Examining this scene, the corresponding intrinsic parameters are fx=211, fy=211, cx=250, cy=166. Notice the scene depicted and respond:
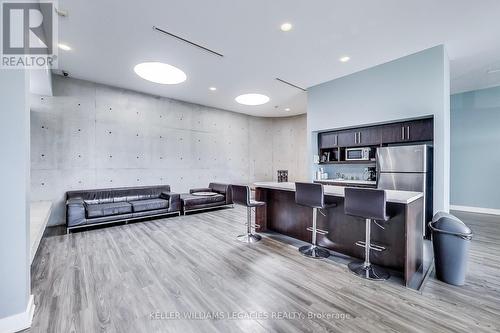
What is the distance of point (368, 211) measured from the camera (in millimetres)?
2457

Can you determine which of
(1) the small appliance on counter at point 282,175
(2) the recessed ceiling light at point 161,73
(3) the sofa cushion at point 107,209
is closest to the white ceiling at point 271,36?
(2) the recessed ceiling light at point 161,73

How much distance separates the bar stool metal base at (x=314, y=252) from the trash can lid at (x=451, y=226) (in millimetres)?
1403

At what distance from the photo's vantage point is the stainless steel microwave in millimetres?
5082

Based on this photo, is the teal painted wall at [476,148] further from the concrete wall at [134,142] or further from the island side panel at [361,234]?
the island side panel at [361,234]

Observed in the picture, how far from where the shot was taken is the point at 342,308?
1.99 m

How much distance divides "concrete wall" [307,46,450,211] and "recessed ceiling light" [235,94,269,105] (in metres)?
1.69

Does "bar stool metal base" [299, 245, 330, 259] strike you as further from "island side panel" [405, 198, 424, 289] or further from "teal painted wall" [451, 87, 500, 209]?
"teal painted wall" [451, 87, 500, 209]

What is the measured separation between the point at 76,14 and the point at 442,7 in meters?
4.89

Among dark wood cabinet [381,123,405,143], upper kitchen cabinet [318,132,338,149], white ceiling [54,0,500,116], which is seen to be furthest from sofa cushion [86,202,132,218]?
dark wood cabinet [381,123,405,143]

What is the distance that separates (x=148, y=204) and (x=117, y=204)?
647 mm

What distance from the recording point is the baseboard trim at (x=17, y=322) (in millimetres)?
1662

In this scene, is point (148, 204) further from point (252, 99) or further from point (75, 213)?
point (252, 99)

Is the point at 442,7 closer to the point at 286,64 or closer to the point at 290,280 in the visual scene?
the point at 286,64

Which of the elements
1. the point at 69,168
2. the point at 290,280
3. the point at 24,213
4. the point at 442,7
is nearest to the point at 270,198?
the point at 290,280
